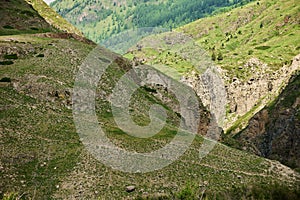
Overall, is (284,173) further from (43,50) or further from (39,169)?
(43,50)

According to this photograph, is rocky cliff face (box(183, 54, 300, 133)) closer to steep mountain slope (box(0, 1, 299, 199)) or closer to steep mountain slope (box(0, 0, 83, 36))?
steep mountain slope (box(0, 0, 83, 36))

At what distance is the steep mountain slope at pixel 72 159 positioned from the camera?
1676 inches

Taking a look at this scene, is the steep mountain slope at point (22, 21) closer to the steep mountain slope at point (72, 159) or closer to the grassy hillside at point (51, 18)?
the grassy hillside at point (51, 18)

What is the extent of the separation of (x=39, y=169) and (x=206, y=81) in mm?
153469

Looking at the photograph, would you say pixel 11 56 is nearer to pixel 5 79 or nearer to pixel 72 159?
pixel 5 79

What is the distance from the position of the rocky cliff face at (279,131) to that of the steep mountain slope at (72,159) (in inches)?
1339

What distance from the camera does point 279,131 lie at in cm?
11225

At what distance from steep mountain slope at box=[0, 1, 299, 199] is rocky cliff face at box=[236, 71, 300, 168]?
34002mm

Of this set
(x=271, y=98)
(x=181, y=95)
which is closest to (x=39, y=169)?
(x=181, y=95)

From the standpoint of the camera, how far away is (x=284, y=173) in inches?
2201

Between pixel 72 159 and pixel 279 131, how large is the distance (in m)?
85.2

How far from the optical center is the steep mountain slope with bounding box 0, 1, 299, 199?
4256cm

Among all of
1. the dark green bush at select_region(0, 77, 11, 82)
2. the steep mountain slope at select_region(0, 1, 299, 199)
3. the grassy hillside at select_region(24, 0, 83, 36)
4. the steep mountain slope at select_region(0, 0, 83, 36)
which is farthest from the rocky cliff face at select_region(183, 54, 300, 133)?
the dark green bush at select_region(0, 77, 11, 82)

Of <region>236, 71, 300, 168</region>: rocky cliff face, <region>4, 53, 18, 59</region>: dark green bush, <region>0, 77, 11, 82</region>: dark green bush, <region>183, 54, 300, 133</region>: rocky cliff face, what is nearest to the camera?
<region>0, 77, 11, 82</region>: dark green bush
